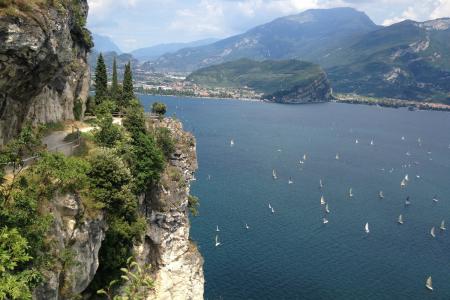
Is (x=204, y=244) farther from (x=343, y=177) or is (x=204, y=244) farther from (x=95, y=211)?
(x=343, y=177)

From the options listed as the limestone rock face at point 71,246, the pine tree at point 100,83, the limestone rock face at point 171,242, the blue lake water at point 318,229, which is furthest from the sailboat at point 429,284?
the pine tree at point 100,83

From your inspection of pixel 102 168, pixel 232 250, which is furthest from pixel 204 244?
pixel 102 168

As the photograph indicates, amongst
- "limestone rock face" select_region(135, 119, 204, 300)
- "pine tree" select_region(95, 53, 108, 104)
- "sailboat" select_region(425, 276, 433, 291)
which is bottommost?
"sailboat" select_region(425, 276, 433, 291)

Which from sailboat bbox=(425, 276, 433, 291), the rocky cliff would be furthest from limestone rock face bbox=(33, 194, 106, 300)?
sailboat bbox=(425, 276, 433, 291)

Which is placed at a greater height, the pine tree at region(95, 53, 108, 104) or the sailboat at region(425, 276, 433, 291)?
the pine tree at region(95, 53, 108, 104)

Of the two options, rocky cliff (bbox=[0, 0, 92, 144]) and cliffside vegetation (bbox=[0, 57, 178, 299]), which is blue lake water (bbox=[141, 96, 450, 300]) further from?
rocky cliff (bbox=[0, 0, 92, 144])

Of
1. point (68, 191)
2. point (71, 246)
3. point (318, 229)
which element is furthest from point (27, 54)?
point (318, 229)
